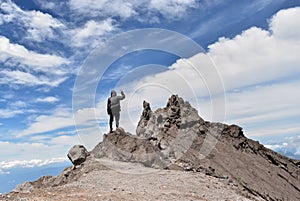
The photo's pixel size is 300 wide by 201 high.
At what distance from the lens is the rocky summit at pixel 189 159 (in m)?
20.7

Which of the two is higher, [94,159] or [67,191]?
[94,159]

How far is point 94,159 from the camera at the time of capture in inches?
918

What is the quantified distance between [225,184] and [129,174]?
659cm

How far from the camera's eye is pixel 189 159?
25.7 metres

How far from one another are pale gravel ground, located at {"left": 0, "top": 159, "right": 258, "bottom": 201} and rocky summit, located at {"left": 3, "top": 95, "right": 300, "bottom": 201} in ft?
0.26

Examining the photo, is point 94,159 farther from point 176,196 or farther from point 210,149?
point 210,149

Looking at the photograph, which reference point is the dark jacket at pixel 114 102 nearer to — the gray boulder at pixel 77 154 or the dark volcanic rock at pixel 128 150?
the dark volcanic rock at pixel 128 150

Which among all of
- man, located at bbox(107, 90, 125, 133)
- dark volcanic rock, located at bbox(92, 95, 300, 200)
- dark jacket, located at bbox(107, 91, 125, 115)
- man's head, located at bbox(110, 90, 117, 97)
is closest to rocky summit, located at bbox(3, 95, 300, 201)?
dark volcanic rock, located at bbox(92, 95, 300, 200)

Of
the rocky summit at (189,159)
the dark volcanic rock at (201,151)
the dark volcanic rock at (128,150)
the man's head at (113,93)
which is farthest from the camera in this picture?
the dark volcanic rock at (201,151)

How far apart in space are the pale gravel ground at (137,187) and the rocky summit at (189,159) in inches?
3.2

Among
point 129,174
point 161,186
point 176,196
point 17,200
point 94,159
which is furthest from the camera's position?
point 94,159

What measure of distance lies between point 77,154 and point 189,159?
8.87 metres

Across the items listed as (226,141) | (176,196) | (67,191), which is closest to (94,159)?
(67,191)

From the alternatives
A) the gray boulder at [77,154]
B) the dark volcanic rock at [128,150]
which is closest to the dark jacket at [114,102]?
the dark volcanic rock at [128,150]
